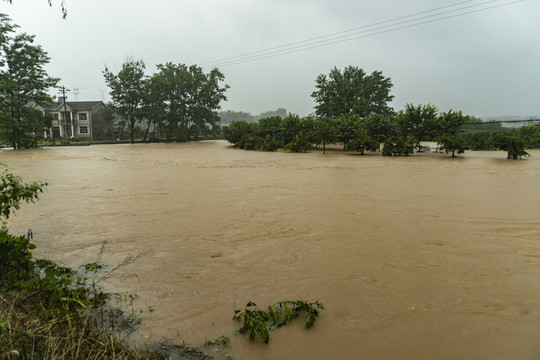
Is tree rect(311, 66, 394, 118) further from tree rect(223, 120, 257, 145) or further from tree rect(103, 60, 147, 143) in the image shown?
tree rect(103, 60, 147, 143)

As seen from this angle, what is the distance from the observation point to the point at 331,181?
11.1m

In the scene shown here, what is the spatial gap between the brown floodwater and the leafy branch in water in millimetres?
69

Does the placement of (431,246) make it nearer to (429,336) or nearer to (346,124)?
(429,336)

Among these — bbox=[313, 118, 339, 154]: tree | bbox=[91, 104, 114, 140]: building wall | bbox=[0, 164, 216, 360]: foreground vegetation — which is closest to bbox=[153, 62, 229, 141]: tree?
bbox=[91, 104, 114, 140]: building wall

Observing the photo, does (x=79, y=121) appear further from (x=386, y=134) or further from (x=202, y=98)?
(x=386, y=134)

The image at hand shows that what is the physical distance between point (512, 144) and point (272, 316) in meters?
21.4

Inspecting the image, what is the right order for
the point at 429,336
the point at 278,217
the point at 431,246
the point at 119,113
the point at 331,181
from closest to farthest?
the point at 429,336 < the point at 431,246 < the point at 278,217 < the point at 331,181 < the point at 119,113

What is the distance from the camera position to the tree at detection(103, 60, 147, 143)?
128 feet

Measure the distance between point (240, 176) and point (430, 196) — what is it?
266 inches

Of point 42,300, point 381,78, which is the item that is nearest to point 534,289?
point 42,300

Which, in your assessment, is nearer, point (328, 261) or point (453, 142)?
point (328, 261)

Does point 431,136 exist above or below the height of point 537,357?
above

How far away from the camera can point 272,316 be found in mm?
2975

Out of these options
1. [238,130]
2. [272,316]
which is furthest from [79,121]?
[272,316]
